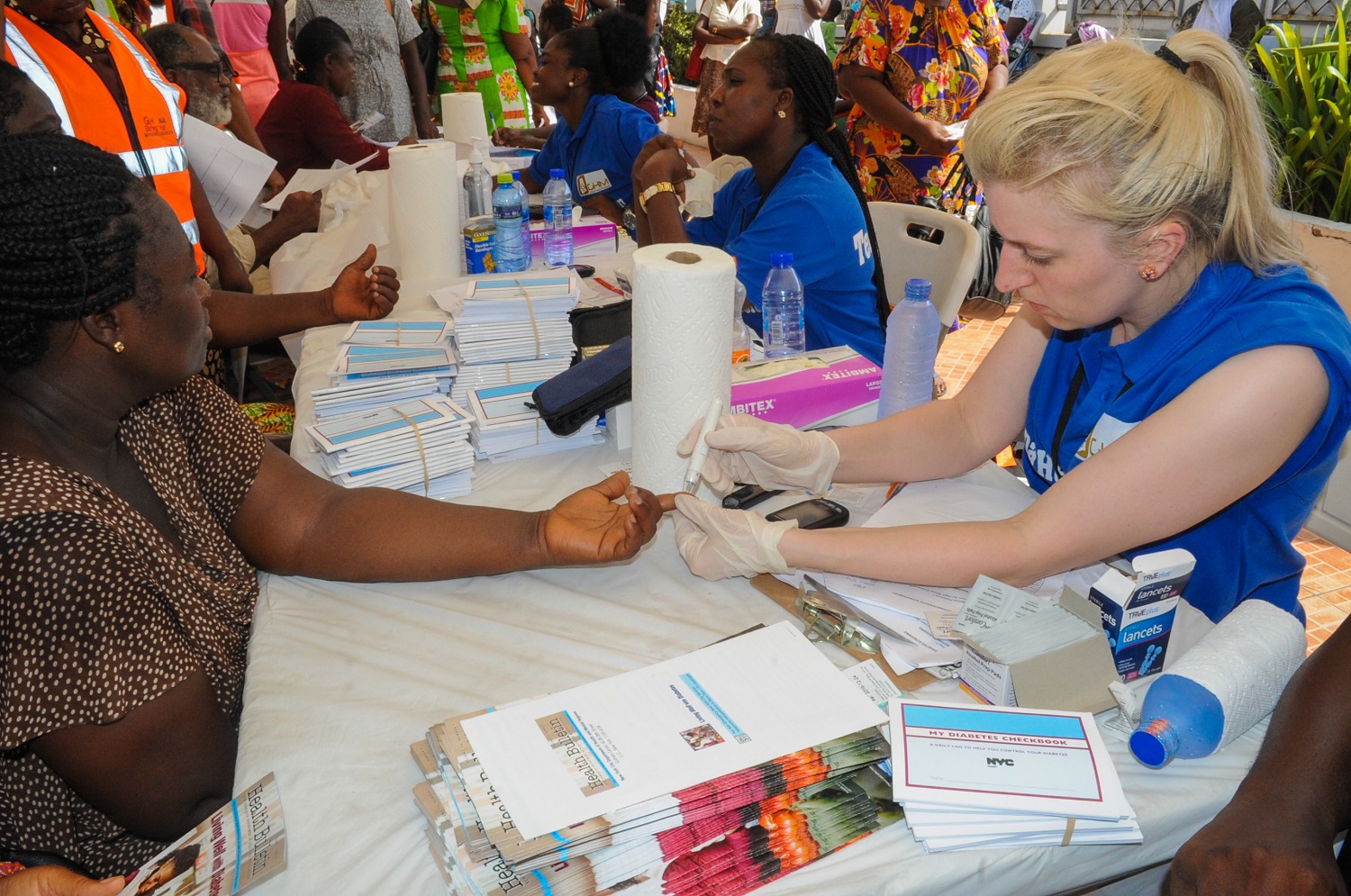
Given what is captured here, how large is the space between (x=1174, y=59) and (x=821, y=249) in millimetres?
1182

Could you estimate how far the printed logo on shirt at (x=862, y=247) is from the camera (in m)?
2.46

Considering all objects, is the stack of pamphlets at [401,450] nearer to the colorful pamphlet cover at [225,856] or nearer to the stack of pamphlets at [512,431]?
the stack of pamphlets at [512,431]

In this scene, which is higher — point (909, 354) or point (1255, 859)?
point (909, 354)

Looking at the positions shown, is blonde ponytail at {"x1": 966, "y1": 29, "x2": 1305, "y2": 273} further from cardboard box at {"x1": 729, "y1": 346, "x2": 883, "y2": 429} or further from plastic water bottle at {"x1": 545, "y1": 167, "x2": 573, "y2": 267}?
plastic water bottle at {"x1": 545, "y1": 167, "x2": 573, "y2": 267}

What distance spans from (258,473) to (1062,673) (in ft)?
3.84

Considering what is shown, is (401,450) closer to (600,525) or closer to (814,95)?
(600,525)

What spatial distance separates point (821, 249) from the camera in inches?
95.0

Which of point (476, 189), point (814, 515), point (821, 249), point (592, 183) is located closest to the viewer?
point (814, 515)

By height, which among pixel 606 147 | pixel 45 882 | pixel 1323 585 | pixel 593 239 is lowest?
pixel 1323 585

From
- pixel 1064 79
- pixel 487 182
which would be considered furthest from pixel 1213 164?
pixel 487 182

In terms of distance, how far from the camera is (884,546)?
50.3 inches

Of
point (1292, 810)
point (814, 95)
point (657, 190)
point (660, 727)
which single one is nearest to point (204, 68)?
Result: point (657, 190)

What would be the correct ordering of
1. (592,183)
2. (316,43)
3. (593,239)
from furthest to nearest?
(316,43) < (592,183) < (593,239)

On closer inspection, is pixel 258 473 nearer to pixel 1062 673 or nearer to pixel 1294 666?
pixel 1062 673
